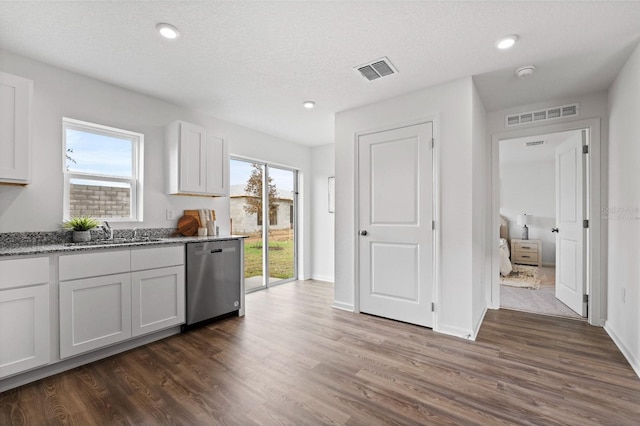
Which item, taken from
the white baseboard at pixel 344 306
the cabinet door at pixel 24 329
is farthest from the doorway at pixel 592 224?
the cabinet door at pixel 24 329

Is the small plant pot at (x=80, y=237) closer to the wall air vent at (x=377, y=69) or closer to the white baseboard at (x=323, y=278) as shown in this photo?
the wall air vent at (x=377, y=69)

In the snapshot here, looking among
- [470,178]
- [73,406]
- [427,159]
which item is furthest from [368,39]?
[73,406]

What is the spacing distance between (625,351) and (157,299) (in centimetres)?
401

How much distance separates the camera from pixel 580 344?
264cm

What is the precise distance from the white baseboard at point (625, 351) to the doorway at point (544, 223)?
0.47 m

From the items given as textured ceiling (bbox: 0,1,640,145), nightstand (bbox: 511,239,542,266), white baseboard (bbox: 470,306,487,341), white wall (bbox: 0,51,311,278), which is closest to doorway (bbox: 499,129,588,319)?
nightstand (bbox: 511,239,542,266)

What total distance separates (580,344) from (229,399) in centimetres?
300

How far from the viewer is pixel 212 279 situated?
3.17m

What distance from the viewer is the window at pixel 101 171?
278cm

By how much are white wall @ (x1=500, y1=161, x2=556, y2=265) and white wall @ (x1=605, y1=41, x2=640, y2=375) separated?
14.8ft

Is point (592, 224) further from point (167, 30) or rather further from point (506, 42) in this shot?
point (167, 30)

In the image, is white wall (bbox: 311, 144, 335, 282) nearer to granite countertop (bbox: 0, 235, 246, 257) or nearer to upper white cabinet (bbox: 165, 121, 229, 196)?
upper white cabinet (bbox: 165, 121, 229, 196)

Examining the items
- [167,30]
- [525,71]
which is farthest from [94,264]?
[525,71]

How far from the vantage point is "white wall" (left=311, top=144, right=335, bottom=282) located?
5281 millimetres
